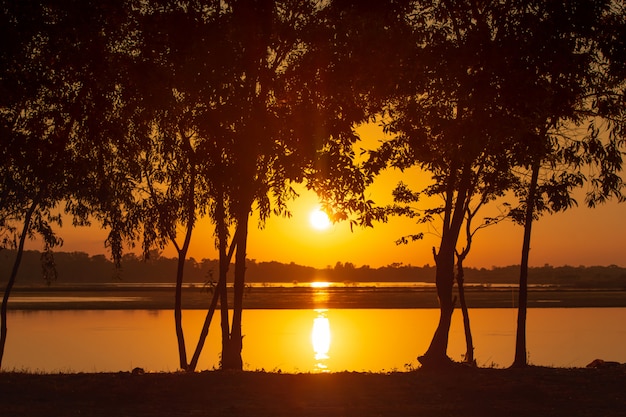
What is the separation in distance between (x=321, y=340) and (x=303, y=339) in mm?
1386

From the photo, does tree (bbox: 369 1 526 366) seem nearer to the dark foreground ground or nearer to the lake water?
the dark foreground ground

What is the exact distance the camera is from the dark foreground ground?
2028cm

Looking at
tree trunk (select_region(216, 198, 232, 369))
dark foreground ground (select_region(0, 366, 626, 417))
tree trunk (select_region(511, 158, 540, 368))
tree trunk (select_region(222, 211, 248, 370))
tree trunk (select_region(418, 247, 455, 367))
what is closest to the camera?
dark foreground ground (select_region(0, 366, 626, 417))

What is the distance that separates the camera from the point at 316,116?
26.6m

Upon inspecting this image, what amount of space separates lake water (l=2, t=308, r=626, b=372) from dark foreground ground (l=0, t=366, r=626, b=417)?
14.8 m

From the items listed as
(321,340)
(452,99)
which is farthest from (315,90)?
(321,340)

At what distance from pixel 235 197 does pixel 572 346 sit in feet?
108

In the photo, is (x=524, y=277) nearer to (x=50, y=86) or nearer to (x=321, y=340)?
(x=50, y=86)

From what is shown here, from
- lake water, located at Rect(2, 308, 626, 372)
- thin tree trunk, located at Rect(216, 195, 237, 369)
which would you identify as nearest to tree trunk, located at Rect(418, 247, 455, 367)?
Answer: thin tree trunk, located at Rect(216, 195, 237, 369)

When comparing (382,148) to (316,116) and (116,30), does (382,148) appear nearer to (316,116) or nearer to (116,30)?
(316,116)

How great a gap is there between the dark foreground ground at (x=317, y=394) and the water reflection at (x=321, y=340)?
62.4ft

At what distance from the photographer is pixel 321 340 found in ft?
189

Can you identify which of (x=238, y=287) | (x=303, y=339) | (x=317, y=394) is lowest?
(x=303, y=339)

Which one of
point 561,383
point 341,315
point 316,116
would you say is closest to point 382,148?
point 316,116
